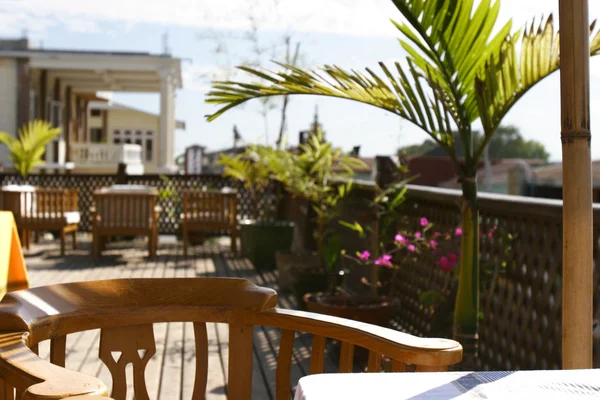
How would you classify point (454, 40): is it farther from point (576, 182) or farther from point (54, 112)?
point (54, 112)

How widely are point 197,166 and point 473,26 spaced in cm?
1616

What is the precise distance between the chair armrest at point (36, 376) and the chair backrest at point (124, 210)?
746 cm

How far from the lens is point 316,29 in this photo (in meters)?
10.2

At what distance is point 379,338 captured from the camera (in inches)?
53.4

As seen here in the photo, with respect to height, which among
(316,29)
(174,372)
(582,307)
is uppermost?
(316,29)

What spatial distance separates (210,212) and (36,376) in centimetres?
802

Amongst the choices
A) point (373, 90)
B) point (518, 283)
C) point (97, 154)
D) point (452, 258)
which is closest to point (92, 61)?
point (97, 154)

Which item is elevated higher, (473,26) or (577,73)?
(473,26)

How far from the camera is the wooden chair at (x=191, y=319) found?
4.42 feet

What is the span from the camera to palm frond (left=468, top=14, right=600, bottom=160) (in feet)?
8.36

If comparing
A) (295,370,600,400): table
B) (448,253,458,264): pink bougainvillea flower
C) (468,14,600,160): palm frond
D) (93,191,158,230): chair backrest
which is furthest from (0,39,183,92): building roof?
(295,370,600,400): table

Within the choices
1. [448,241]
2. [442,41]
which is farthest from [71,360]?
[442,41]

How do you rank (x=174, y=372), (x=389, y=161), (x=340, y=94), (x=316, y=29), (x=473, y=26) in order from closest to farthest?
(x=473, y=26) → (x=340, y=94) → (x=174, y=372) → (x=389, y=161) → (x=316, y=29)

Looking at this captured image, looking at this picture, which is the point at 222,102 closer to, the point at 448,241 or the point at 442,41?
the point at 442,41
